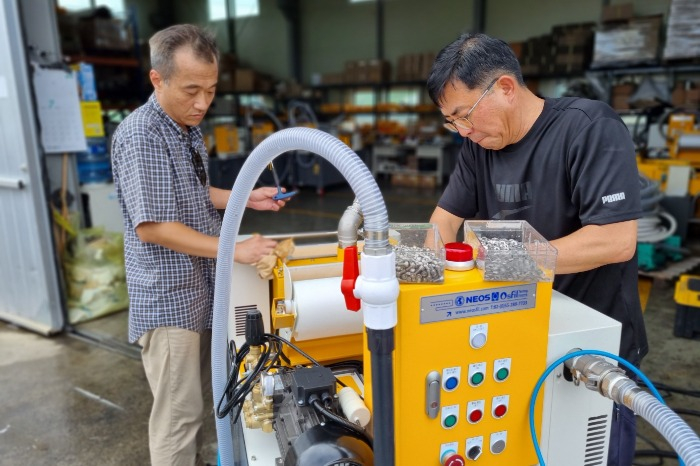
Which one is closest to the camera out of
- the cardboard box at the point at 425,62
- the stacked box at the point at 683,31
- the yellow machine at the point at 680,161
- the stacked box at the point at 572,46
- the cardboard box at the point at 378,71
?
the yellow machine at the point at 680,161

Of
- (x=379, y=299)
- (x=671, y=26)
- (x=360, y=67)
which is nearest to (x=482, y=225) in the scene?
(x=379, y=299)

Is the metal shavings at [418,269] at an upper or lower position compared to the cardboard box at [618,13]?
lower

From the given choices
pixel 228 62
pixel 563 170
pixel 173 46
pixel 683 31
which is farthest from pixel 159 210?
pixel 228 62

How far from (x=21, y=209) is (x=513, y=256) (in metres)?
2.91

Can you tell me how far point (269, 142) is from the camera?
2.59 feet

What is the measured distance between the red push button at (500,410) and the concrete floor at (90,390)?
1.48m

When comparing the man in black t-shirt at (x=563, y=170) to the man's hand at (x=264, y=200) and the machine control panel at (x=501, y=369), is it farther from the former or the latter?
the man's hand at (x=264, y=200)

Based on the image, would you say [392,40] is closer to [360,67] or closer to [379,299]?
[360,67]

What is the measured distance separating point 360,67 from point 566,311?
8.72 m

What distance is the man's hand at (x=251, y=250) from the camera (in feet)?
3.75

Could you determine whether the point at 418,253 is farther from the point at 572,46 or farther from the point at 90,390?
the point at 572,46

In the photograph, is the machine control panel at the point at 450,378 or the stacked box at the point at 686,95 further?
the stacked box at the point at 686,95

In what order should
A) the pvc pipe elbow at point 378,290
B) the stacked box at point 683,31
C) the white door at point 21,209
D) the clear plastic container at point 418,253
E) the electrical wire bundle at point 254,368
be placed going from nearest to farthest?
the pvc pipe elbow at point 378,290 → the clear plastic container at point 418,253 → the electrical wire bundle at point 254,368 → the white door at point 21,209 → the stacked box at point 683,31

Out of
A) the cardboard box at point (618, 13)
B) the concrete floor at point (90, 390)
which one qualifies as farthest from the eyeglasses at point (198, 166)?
the cardboard box at point (618, 13)
